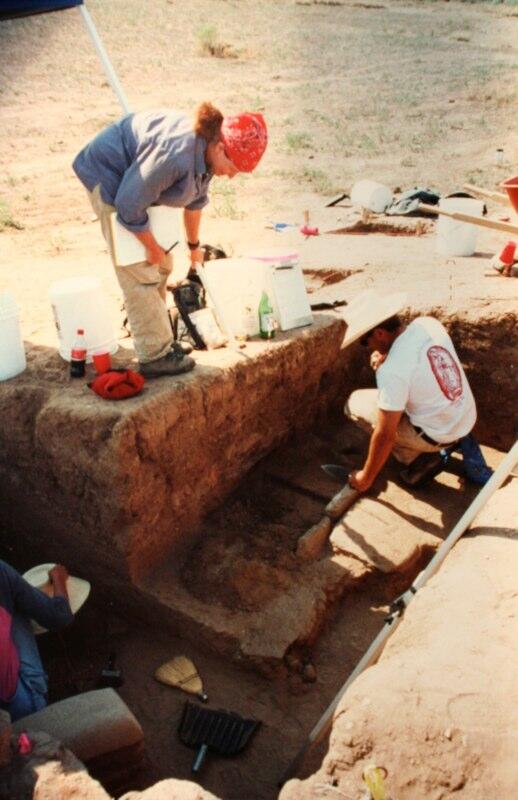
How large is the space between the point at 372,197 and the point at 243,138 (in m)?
5.07

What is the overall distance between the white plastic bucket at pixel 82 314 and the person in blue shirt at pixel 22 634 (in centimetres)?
137

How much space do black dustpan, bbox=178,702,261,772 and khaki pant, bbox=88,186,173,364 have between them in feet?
5.97

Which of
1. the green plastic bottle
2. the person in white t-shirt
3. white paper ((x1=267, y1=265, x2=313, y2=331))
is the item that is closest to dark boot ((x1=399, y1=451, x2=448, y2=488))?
the person in white t-shirt

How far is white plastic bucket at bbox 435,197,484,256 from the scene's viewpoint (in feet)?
21.5

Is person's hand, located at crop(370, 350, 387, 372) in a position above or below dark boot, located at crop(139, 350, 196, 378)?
below

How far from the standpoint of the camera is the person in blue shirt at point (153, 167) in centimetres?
332

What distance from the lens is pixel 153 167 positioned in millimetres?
3316

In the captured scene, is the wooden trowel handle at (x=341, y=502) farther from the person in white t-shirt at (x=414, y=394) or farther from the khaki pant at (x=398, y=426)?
the khaki pant at (x=398, y=426)

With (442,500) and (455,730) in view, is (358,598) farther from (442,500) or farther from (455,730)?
(455,730)

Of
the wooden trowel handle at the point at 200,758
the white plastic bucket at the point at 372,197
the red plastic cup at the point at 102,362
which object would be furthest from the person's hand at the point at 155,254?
the white plastic bucket at the point at 372,197

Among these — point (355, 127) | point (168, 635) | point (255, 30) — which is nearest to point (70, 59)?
point (255, 30)

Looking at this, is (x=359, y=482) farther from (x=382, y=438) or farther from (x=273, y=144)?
(x=273, y=144)

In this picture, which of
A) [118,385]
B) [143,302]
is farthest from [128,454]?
[143,302]

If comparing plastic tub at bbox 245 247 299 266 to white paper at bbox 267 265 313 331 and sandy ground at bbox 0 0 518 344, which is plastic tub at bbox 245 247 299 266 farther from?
sandy ground at bbox 0 0 518 344
